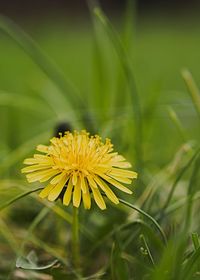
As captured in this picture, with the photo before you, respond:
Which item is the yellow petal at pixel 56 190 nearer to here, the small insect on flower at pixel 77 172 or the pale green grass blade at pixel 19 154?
the small insect on flower at pixel 77 172

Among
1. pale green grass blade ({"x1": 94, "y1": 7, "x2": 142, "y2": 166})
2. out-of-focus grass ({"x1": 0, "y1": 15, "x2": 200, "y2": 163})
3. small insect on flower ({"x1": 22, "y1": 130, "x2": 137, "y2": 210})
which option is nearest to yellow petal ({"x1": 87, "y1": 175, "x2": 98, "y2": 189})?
small insect on flower ({"x1": 22, "y1": 130, "x2": 137, "y2": 210})

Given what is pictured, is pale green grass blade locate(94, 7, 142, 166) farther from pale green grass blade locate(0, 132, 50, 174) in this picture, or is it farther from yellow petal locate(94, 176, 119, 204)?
yellow petal locate(94, 176, 119, 204)

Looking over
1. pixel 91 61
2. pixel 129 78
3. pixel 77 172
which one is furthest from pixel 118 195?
pixel 91 61

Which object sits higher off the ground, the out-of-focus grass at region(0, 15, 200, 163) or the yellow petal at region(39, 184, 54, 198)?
the out-of-focus grass at region(0, 15, 200, 163)

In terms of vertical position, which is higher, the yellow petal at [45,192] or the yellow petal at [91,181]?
the yellow petal at [45,192]

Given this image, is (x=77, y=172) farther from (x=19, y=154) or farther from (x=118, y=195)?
(x=19, y=154)

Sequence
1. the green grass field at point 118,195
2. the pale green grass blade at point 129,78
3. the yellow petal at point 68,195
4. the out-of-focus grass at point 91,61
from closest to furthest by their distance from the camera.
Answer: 1. the yellow petal at point 68,195
2. the green grass field at point 118,195
3. the pale green grass blade at point 129,78
4. the out-of-focus grass at point 91,61

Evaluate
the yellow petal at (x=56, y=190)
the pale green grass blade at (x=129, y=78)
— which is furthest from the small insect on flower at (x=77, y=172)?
the pale green grass blade at (x=129, y=78)

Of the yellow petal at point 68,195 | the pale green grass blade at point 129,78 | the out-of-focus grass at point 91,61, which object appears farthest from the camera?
the out-of-focus grass at point 91,61

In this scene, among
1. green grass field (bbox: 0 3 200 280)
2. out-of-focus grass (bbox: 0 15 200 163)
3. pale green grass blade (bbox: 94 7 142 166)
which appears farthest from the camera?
out-of-focus grass (bbox: 0 15 200 163)
